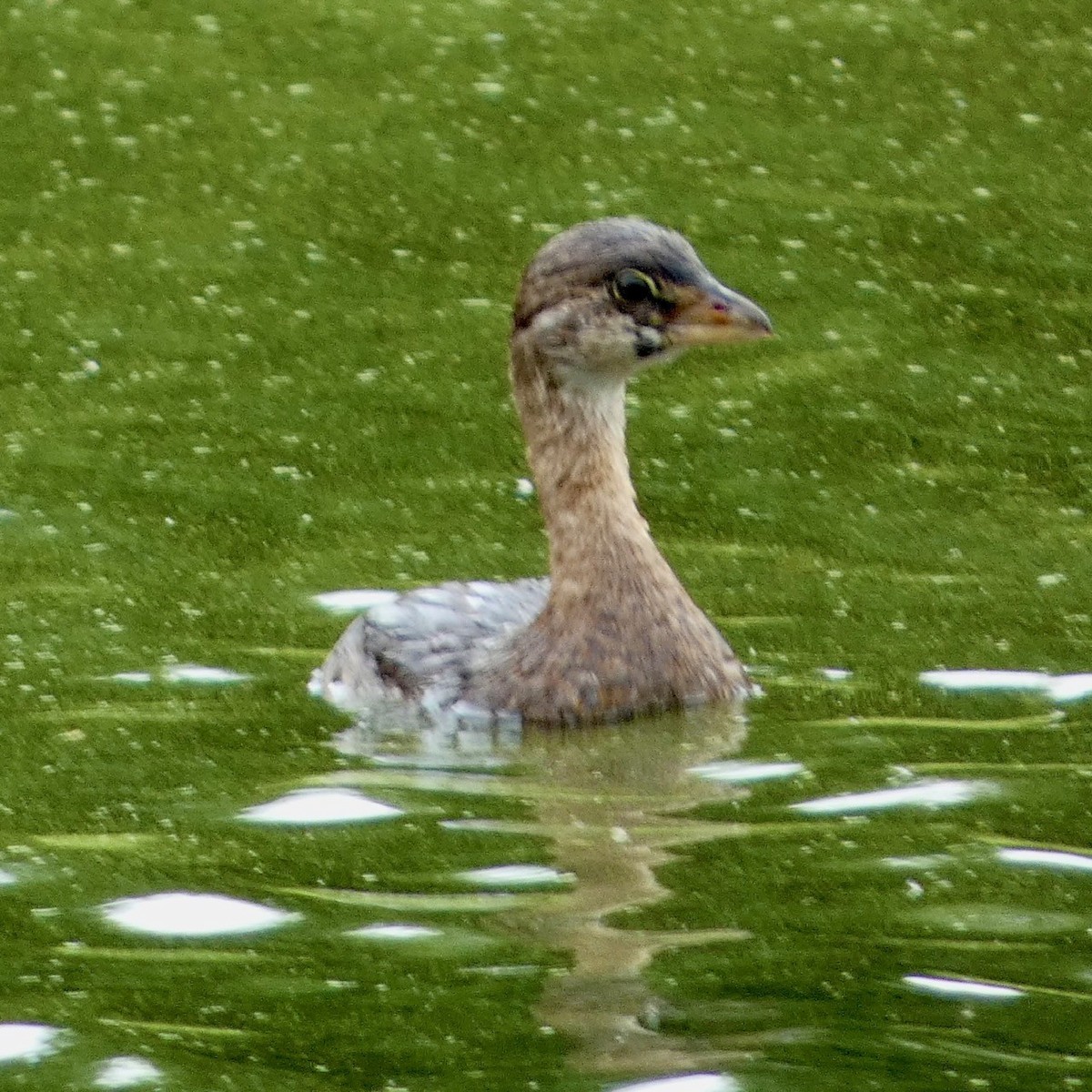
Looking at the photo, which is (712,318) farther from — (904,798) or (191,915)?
(191,915)

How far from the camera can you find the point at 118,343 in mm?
13961

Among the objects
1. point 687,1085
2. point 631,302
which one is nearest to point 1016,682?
point 631,302

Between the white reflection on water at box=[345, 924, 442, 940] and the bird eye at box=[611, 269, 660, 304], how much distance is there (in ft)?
9.44

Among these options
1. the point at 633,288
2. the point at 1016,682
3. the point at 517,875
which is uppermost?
the point at 633,288

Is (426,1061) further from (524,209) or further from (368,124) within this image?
(368,124)

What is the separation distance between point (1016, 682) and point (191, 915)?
3070 millimetres

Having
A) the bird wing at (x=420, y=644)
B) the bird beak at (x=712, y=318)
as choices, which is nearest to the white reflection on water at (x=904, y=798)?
the bird wing at (x=420, y=644)

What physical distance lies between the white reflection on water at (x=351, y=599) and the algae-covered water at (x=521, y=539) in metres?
0.07

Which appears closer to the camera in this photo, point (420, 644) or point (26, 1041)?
point (26, 1041)

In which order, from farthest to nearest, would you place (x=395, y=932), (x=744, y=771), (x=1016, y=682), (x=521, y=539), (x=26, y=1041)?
(x=521, y=539) < (x=1016, y=682) < (x=744, y=771) < (x=395, y=932) < (x=26, y=1041)

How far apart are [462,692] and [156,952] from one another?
7.72 ft

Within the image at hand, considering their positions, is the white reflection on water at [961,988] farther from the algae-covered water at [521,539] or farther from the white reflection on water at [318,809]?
the white reflection on water at [318,809]

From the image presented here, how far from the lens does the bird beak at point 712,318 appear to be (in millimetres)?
9789

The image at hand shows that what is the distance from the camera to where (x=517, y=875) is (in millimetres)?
7969
